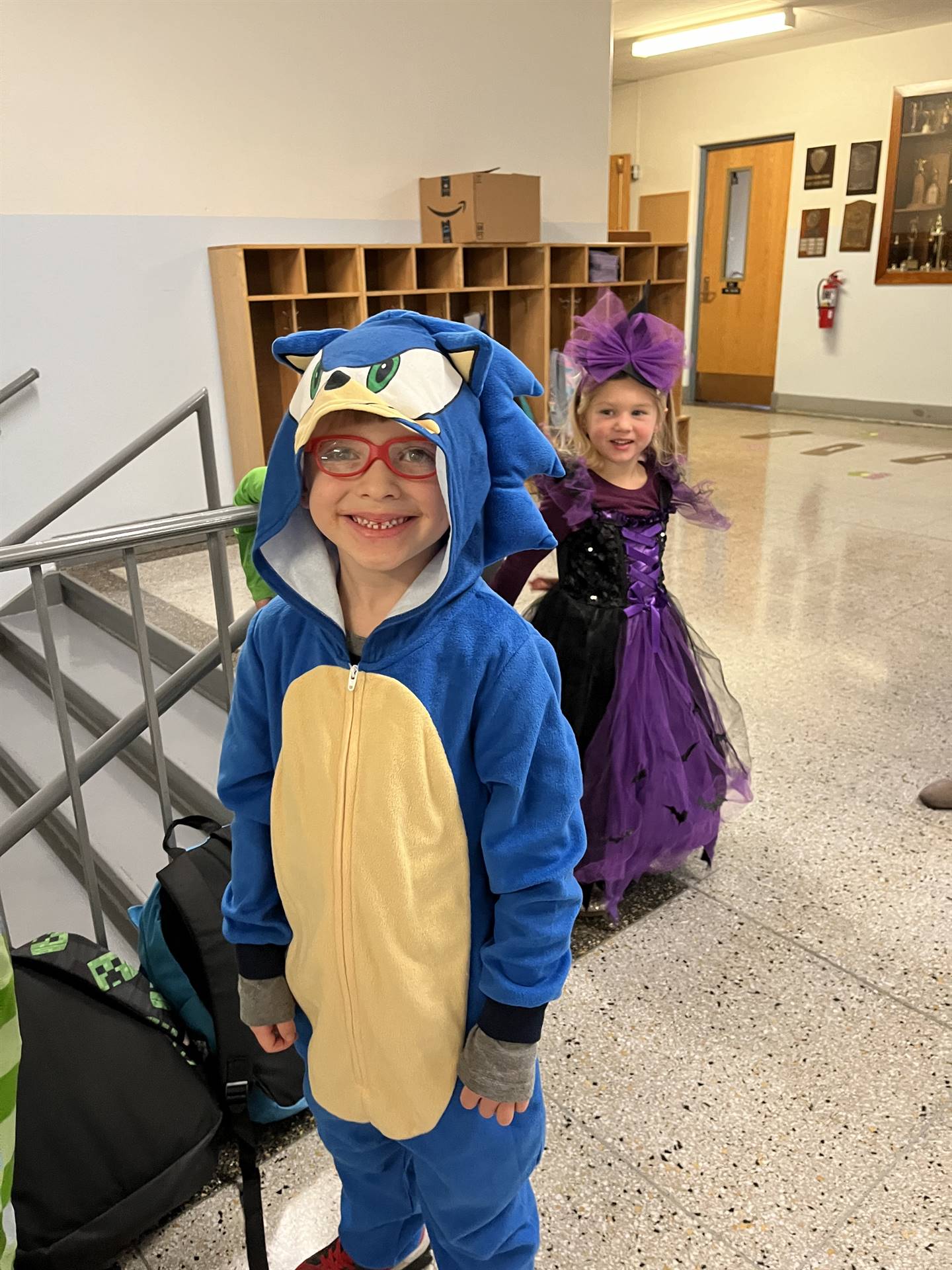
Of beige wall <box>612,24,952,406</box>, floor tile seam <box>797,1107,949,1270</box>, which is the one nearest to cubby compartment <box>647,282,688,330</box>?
beige wall <box>612,24,952,406</box>

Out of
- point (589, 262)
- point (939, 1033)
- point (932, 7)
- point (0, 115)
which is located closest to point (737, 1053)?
point (939, 1033)

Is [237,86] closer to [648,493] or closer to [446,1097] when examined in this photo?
[648,493]

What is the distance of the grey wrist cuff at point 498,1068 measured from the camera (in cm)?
99

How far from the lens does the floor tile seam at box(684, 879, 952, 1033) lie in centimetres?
183

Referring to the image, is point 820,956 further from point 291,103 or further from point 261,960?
point 291,103

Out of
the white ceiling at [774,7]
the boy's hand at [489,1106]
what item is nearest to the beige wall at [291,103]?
the white ceiling at [774,7]

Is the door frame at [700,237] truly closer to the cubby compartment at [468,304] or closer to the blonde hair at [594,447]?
the cubby compartment at [468,304]

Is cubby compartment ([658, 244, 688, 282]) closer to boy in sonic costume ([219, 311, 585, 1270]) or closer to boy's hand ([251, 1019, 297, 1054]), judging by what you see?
boy in sonic costume ([219, 311, 585, 1270])

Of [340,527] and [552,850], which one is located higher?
[340,527]

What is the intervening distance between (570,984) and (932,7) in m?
8.28

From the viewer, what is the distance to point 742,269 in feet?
31.0

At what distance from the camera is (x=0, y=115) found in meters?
3.99

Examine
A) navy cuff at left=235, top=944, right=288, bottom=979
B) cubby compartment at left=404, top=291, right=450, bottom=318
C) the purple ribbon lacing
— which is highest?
cubby compartment at left=404, top=291, right=450, bottom=318

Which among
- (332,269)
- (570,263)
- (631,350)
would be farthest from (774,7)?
(631,350)
